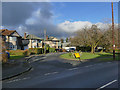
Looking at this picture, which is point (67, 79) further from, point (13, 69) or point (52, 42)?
point (52, 42)

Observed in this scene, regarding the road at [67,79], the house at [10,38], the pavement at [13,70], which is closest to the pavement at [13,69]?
the pavement at [13,70]

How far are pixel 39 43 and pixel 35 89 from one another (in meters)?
54.4

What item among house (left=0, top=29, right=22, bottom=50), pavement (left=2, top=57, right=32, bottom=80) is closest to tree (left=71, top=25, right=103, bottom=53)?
house (left=0, top=29, right=22, bottom=50)

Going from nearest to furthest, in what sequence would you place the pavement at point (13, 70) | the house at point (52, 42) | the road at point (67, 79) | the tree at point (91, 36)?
1. the road at point (67, 79)
2. the pavement at point (13, 70)
3. the tree at point (91, 36)
4. the house at point (52, 42)

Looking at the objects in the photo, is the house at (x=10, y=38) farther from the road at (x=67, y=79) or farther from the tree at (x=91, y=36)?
the road at (x=67, y=79)

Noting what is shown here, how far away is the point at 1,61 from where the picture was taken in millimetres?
13836

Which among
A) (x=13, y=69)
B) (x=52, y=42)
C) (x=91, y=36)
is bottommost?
(x=13, y=69)

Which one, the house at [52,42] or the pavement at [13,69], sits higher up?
the house at [52,42]

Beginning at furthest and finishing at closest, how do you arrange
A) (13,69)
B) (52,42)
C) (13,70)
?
(52,42) → (13,69) → (13,70)

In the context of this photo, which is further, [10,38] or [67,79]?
[10,38]

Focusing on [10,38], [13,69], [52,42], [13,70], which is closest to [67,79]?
[13,70]

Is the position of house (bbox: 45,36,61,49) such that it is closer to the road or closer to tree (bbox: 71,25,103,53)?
tree (bbox: 71,25,103,53)

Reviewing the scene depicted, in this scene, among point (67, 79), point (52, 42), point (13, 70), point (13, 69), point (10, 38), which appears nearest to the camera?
point (67, 79)

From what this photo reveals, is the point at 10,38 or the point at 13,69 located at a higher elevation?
the point at 10,38
